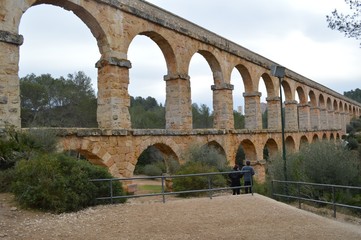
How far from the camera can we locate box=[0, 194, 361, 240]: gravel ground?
588cm

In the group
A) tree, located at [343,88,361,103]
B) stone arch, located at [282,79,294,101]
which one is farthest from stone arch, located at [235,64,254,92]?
tree, located at [343,88,361,103]

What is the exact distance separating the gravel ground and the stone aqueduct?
11.2 feet

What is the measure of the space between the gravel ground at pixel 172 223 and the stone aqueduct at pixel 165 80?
3.41 meters

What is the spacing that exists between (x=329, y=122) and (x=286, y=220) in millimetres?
32182

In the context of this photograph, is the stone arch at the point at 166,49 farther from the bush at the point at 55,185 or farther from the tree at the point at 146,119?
the tree at the point at 146,119

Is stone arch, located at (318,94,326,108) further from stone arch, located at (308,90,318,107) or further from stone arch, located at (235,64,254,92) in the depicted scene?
stone arch, located at (235,64,254,92)

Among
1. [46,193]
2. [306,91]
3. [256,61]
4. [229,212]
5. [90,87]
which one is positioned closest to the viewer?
[46,193]

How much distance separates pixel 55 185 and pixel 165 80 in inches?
331

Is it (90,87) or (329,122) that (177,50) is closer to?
(90,87)

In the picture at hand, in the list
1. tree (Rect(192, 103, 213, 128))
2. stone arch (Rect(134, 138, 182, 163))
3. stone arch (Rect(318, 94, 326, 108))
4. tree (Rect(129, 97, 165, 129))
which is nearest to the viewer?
stone arch (Rect(134, 138, 182, 163))

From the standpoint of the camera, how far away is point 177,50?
14555 millimetres

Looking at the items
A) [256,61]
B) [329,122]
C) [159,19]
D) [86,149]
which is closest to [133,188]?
[86,149]

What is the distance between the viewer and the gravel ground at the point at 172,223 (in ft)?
19.3

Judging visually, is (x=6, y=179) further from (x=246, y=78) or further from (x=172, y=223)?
(x=246, y=78)
